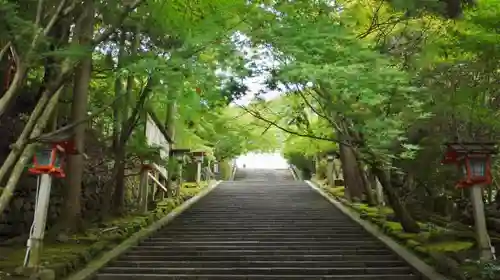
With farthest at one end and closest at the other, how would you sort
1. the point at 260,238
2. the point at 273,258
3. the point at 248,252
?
the point at 260,238 → the point at 248,252 → the point at 273,258

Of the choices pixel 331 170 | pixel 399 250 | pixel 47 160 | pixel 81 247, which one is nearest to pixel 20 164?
pixel 47 160

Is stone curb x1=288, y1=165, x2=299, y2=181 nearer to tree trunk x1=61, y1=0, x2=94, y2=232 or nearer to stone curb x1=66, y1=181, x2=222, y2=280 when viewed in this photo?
stone curb x1=66, y1=181, x2=222, y2=280

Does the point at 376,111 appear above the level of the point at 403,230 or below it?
above

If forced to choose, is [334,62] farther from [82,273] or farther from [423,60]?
[82,273]

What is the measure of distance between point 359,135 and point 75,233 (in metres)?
6.05

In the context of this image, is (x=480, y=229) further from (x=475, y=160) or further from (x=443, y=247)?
(x=443, y=247)

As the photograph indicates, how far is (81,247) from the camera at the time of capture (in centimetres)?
946

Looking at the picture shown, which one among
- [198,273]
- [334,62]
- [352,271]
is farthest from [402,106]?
[198,273]

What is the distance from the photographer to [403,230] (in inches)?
438

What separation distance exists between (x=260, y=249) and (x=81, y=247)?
343 centimetres

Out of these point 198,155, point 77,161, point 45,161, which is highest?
point 198,155

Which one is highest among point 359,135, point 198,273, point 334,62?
point 334,62

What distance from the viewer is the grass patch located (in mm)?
8070

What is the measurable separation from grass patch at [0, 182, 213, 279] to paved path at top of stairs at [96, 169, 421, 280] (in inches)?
16.7
